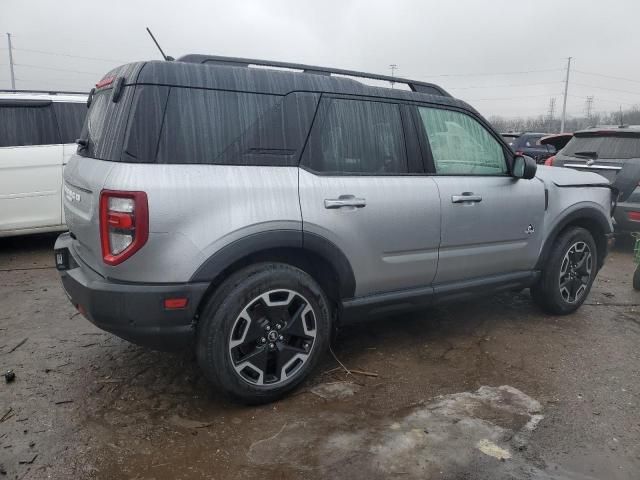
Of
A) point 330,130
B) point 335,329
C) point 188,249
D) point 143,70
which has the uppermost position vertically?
point 143,70

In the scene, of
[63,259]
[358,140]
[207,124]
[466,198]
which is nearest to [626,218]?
[466,198]

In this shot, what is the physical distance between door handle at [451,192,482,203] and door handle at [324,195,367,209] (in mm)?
790

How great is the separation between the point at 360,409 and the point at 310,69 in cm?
211

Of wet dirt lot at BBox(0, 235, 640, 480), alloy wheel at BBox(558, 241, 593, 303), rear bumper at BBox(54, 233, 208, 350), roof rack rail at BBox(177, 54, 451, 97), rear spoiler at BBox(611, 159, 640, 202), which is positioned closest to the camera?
wet dirt lot at BBox(0, 235, 640, 480)

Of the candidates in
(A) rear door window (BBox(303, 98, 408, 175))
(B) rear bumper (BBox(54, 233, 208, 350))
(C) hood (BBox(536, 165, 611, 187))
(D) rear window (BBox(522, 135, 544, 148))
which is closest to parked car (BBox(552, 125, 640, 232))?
(C) hood (BBox(536, 165, 611, 187))

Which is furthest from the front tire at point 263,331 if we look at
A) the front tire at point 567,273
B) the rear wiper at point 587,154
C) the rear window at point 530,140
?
the rear window at point 530,140

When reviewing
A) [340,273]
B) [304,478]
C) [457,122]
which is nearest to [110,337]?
[340,273]

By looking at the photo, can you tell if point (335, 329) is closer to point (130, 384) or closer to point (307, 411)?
point (307, 411)

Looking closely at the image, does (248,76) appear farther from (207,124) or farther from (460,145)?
(460,145)

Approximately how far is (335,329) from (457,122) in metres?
1.78

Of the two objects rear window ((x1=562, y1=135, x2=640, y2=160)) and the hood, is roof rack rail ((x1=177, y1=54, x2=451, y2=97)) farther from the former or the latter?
rear window ((x1=562, y1=135, x2=640, y2=160))

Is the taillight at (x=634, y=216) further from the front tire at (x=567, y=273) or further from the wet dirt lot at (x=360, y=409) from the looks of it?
the wet dirt lot at (x=360, y=409)

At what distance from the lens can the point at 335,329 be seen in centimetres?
351

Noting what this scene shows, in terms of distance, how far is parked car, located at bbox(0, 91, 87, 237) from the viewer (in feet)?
20.2
